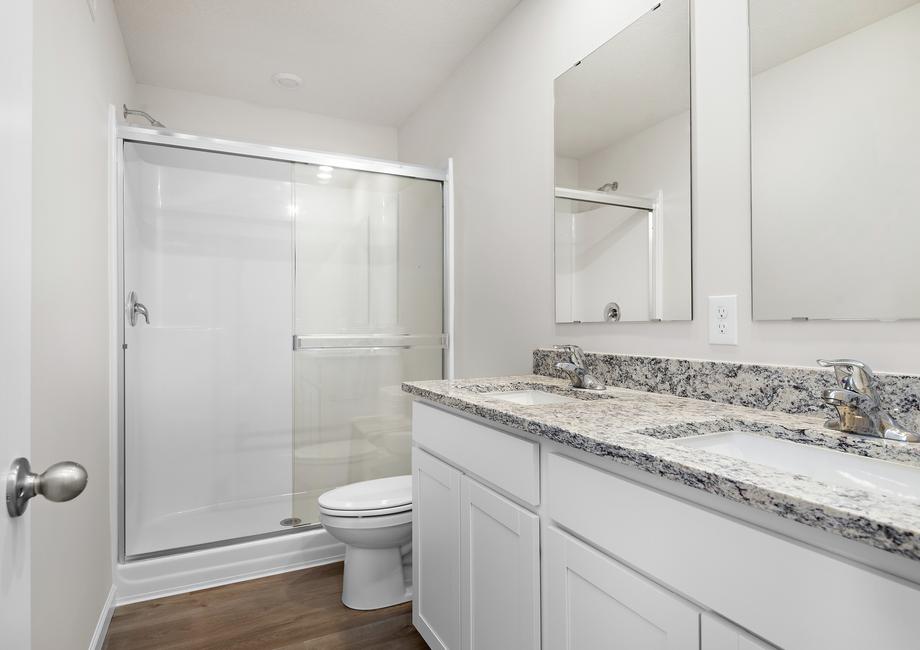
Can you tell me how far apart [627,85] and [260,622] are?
7.72 ft

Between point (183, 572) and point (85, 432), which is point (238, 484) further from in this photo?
point (85, 432)

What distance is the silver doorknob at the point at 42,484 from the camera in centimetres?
54

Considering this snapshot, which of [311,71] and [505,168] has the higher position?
[311,71]

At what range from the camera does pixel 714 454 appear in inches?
30.0

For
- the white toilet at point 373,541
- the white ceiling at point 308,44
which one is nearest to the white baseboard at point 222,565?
the white toilet at point 373,541

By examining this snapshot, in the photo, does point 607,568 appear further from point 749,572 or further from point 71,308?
point 71,308

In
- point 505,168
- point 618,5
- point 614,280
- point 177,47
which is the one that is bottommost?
point 614,280

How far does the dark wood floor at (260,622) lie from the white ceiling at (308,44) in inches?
99.1

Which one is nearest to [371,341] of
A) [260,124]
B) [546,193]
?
[546,193]

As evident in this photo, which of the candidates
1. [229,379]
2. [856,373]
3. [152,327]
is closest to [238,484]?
[229,379]

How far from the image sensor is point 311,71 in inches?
106

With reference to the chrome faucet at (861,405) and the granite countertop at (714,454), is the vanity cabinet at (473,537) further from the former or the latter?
the chrome faucet at (861,405)

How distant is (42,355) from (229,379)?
173 centimetres

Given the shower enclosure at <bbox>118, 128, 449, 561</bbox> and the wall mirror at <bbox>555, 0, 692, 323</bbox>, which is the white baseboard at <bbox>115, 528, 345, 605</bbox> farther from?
the wall mirror at <bbox>555, 0, 692, 323</bbox>
